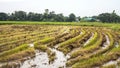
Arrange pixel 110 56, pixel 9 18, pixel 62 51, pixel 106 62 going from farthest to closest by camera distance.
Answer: pixel 9 18 → pixel 62 51 → pixel 110 56 → pixel 106 62

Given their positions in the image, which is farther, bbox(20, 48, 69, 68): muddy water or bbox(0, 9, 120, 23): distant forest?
bbox(0, 9, 120, 23): distant forest

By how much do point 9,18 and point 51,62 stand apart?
69.1 meters

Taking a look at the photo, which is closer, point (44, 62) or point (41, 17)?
point (44, 62)

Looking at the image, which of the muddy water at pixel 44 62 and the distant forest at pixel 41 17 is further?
the distant forest at pixel 41 17

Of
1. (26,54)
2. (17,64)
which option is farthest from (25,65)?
(26,54)

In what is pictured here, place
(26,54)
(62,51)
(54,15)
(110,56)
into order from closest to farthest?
(110,56) → (26,54) → (62,51) → (54,15)

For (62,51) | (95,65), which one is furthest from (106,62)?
(62,51)

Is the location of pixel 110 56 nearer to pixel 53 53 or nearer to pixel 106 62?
pixel 106 62

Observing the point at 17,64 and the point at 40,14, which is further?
the point at 40,14

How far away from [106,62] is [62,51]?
5197 mm

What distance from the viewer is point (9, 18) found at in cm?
8206

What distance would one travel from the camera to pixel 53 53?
18766 millimetres

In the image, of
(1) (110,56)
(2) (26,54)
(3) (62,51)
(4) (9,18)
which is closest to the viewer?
(1) (110,56)

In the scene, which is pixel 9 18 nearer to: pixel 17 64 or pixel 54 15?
pixel 54 15
